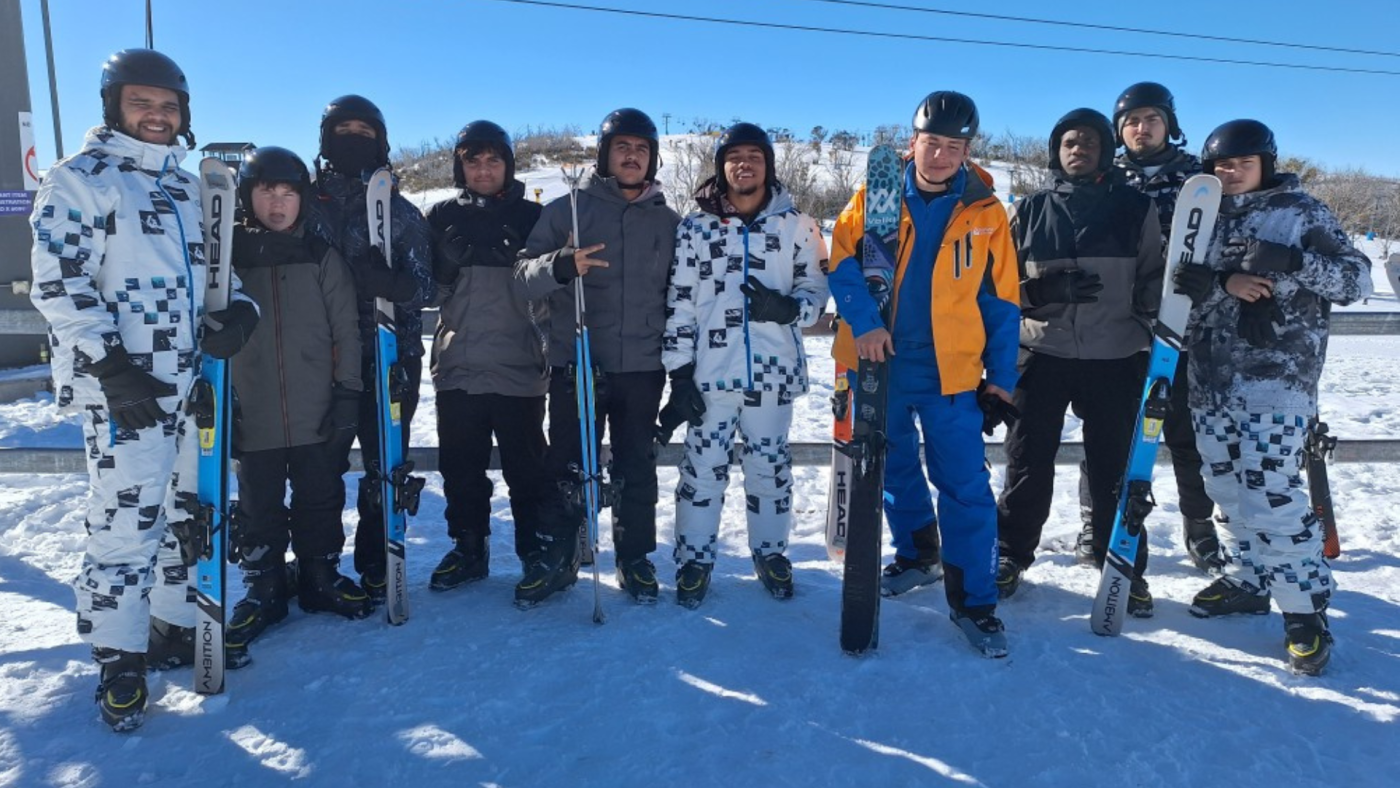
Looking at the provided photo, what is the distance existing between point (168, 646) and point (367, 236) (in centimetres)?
193

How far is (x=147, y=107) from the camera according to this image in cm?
301

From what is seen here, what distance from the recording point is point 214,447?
3158 mm

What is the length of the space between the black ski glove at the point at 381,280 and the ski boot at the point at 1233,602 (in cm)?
395

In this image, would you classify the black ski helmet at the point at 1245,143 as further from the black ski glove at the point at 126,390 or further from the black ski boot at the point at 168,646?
the black ski boot at the point at 168,646

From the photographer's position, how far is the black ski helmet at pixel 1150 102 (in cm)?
399

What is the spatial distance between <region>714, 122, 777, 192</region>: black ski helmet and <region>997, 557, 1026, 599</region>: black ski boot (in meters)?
2.20

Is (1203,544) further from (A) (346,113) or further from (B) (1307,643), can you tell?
(A) (346,113)

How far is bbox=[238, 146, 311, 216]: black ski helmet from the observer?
3439mm

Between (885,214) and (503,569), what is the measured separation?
8.91ft

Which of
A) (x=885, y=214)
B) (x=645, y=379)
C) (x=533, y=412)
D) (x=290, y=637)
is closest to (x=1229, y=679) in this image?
(x=885, y=214)

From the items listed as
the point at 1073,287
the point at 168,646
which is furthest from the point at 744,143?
the point at 168,646

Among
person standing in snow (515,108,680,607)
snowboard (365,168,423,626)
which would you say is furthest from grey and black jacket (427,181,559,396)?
snowboard (365,168,423,626)

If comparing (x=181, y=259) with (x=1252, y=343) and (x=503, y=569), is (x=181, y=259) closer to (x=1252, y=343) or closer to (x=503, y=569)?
(x=503, y=569)

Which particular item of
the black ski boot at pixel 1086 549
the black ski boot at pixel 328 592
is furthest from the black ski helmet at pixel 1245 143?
the black ski boot at pixel 328 592
